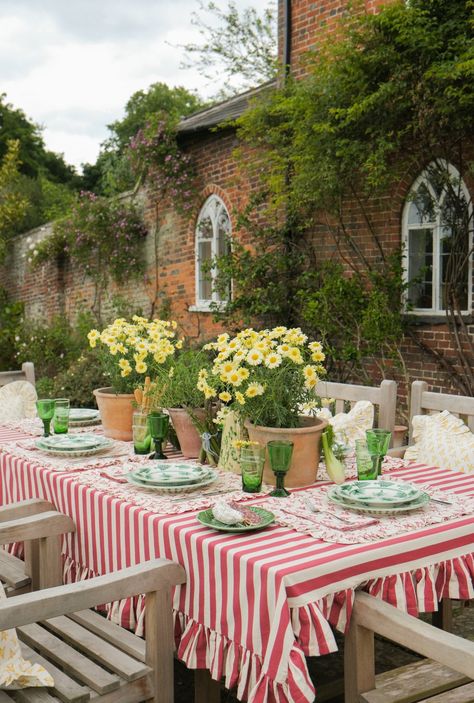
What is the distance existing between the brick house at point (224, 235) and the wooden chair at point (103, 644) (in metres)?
5.52

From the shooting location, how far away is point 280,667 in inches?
87.6

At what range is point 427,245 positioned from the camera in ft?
25.8

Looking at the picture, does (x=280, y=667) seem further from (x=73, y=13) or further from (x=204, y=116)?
(x=73, y=13)

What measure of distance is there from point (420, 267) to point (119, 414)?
463 centimetres

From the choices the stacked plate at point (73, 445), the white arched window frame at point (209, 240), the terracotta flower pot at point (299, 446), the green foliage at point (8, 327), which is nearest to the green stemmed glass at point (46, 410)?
the stacked plate at point (73, 445)

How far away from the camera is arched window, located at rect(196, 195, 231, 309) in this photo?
11.0 m

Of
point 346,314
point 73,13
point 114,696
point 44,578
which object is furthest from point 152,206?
point 114,696

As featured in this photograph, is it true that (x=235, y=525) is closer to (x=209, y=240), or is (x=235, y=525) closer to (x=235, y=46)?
(x=209, y=240)

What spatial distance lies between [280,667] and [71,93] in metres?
19.4

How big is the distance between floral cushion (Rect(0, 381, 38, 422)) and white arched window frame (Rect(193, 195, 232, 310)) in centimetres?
502

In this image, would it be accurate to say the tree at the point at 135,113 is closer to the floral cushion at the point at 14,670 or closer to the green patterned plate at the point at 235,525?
the green patterned plate at the point at 235,525

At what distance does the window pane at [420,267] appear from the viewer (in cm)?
787

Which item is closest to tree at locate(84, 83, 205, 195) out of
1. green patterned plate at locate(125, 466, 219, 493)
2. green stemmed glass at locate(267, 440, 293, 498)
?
green patterned plate at locate(125, 466, 219, 493)

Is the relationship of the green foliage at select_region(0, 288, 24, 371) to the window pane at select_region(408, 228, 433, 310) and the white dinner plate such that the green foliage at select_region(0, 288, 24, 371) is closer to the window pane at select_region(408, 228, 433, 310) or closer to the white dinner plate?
the window pane at select_region(408, 228, 433, 310)
